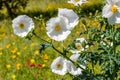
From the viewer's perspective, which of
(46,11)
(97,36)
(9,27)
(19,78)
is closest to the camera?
(97,36)

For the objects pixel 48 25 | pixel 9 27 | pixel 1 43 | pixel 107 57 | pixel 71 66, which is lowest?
pixel 9 27

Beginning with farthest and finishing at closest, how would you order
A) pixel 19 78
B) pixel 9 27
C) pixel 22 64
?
pixel 9 27 → pixel 22 64 → pixel 19 78

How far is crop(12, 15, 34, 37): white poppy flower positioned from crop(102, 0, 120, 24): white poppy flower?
594 millimetres

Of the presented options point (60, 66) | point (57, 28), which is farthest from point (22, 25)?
point (60, 66)

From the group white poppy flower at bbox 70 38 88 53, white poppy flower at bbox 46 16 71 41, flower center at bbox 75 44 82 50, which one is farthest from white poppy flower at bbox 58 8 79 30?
flower center at bbox 75 44 82 50

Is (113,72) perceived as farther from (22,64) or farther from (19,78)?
(22,64)

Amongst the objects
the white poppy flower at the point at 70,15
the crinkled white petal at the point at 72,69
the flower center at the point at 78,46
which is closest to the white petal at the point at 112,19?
the white poppy flower at the point at 70,15

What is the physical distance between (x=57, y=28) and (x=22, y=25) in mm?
322

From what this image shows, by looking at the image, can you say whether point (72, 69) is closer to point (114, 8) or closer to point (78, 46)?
point (78, 46)

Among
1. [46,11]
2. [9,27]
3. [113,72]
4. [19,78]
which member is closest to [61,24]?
[113,72]

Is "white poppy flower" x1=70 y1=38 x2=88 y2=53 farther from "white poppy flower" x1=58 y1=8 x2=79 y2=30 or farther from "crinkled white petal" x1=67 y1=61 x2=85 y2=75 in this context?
"white poppy flower" x1=58 y1=8 x2=79 y2=30

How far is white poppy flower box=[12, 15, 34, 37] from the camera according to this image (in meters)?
3.36

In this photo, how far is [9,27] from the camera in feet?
38.6

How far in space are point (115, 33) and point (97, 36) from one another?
0.60 ft
